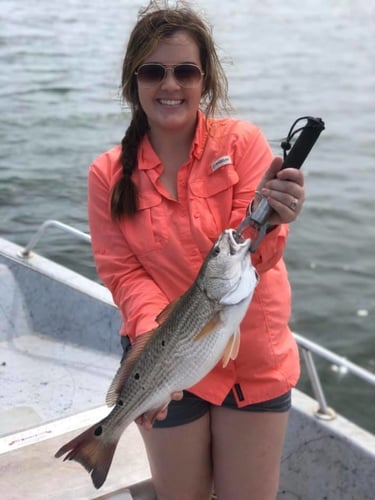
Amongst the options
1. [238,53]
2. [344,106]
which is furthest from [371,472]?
[238,53]

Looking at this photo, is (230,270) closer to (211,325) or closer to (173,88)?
(211,325)

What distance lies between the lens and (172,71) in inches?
119

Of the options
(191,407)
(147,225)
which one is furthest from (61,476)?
(147,225)

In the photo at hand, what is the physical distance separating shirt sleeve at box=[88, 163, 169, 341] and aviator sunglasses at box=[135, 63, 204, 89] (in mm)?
459

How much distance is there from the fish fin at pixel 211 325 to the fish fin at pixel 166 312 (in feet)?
0.55

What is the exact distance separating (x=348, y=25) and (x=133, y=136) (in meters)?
25.1

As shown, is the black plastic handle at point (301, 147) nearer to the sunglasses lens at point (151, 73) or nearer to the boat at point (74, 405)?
the sunglasses lens at point (151, 73)

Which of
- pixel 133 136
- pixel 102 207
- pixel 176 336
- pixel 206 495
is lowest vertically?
pixel 206 495

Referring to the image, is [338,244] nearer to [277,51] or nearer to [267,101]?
[267,101]

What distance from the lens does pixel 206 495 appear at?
3.31 m

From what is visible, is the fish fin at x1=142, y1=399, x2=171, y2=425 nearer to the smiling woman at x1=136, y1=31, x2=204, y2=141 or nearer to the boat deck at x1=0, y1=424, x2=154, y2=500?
the boat deck at x1=0, y1=424, x2=154, y2=500

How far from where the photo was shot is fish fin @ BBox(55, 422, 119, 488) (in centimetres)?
296

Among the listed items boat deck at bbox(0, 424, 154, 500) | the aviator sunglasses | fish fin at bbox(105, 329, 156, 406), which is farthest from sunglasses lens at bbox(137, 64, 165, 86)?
boat deck at bbox(0, 424, 154, 500)

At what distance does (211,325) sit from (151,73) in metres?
1.09
